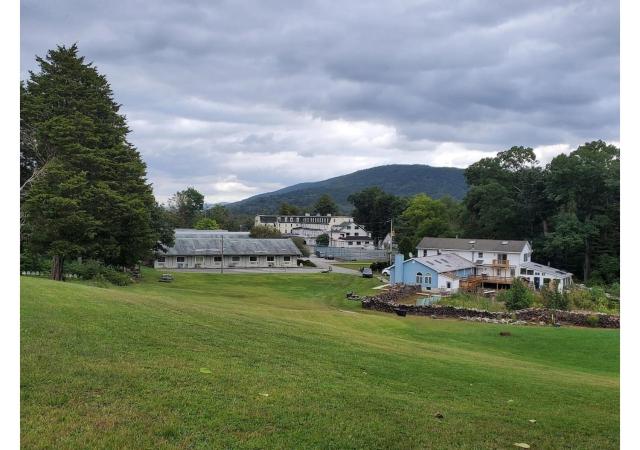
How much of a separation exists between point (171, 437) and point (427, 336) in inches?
779

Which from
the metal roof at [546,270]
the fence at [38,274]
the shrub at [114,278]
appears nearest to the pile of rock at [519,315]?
the shrub at [114,278]

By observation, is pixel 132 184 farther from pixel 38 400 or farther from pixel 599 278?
pixel 599 278

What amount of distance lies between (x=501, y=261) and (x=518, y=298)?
21.7 metres

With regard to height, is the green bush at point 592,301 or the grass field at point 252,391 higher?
the grass field at point 252,391

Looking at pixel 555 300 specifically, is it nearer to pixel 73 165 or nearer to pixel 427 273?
pixel 427 273

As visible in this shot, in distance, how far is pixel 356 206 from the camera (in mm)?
112875

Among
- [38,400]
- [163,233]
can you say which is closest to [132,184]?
[163,233]

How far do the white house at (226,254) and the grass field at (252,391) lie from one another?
176 feet

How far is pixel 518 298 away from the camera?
35906 mm

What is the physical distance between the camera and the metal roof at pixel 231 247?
67.4m

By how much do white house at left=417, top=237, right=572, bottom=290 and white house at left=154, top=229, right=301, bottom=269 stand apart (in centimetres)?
2309

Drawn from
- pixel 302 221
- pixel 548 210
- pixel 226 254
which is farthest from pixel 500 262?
pixel 302 221

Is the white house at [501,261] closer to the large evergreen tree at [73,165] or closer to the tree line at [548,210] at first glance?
the tree line at [548,210]
